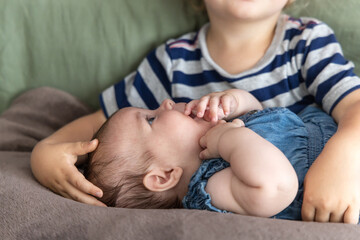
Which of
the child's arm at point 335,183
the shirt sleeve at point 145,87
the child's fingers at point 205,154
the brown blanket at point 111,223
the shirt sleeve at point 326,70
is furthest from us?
the shirt sleeve at point 145,87

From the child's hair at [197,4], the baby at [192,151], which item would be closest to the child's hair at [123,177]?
A: the baby at [192,151]

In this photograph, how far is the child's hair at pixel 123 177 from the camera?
93cm

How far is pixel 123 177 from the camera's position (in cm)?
93

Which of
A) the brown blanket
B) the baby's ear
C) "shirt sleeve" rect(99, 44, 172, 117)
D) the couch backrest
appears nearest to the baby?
the baby's ear

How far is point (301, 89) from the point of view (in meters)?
1.19

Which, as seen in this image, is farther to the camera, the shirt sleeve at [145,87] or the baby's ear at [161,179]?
the shirt sleeve at [145,87]

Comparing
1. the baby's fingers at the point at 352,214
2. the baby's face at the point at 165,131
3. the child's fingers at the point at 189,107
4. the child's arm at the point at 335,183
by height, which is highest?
the child's fingers at the point at 189,107

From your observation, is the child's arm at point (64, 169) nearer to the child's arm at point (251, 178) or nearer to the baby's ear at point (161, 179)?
the baby's ear at point (161, 179)

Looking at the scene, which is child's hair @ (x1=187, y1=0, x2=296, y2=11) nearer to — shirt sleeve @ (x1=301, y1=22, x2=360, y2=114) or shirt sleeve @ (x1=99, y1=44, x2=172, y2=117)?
shirt sleeve @ (x1=99, y1=44, x2=172, y2=117)

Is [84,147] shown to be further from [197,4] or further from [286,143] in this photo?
[197,4]

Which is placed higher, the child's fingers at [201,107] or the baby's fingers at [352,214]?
the child's fingers at [201,107]

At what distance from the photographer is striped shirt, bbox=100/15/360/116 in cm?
110

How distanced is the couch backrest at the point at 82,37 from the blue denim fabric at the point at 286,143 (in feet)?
1.78

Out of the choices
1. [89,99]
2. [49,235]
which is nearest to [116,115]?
[49,235]
